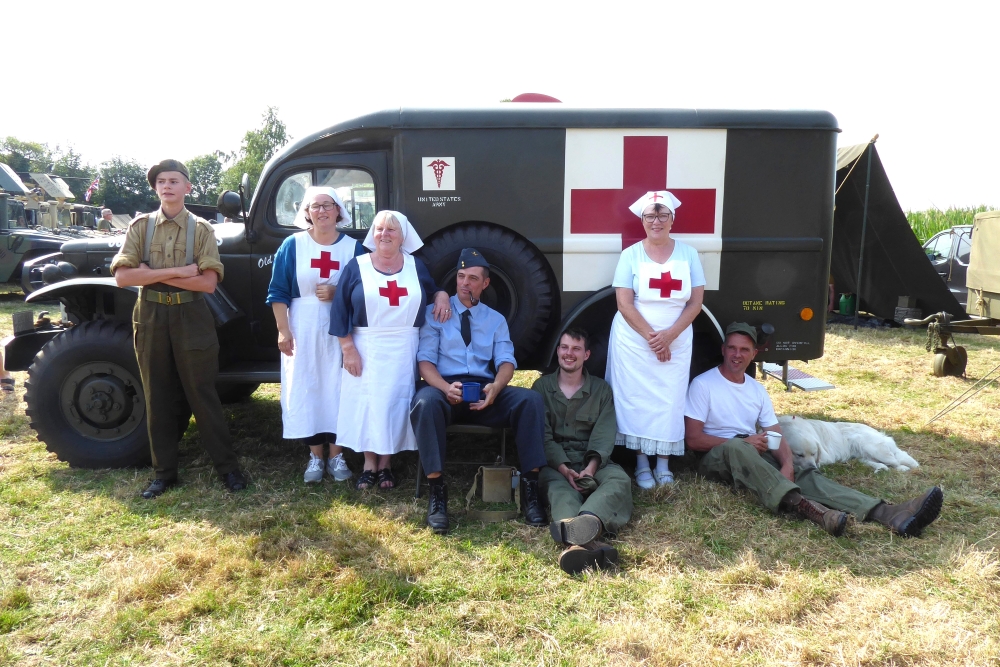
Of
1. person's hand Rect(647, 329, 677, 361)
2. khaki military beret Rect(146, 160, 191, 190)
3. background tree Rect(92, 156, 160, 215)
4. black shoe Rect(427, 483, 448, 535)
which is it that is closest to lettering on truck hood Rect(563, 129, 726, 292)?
person's hand Rect(647, 329, 677, 361)

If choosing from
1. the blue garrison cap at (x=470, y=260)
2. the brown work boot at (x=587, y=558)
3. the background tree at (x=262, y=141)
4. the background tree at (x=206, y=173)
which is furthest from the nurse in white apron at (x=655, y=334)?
the background tree at (x=206, y=173)

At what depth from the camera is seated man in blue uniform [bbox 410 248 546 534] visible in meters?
3.74

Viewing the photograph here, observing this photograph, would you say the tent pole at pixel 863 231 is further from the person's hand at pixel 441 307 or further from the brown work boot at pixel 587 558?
the brown work boot at pixel 587 558

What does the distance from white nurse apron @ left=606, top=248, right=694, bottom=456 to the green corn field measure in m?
17.5

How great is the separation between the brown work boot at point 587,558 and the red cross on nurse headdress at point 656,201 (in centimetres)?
195

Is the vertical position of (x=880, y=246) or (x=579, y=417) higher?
(x=880, y=246)

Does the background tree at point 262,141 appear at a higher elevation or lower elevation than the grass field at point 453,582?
higher

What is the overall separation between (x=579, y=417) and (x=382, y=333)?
3.99 ft

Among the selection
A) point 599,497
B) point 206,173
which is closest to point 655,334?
point 599,497

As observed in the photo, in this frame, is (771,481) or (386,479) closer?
(771,481)

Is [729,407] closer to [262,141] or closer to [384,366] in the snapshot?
[384,366]

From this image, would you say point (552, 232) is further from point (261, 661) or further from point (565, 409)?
point (261, 661)

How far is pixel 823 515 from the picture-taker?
11.5 feet

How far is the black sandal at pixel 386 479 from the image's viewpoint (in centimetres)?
412
